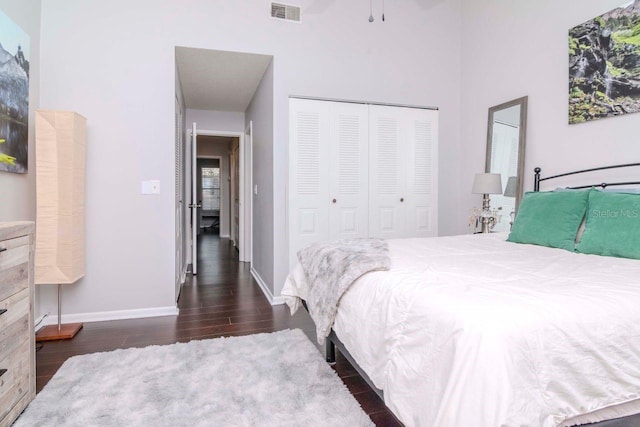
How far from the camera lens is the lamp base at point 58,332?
2650 mm

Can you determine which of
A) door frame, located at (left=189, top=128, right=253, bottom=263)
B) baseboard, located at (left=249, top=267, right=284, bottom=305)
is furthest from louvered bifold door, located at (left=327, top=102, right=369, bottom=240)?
door frame, located at (left=189, top=128, right=253, bottom=263)

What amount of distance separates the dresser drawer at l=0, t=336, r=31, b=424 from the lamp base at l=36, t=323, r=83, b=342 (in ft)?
3.25

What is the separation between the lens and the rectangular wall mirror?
338cm

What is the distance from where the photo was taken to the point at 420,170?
3.98m

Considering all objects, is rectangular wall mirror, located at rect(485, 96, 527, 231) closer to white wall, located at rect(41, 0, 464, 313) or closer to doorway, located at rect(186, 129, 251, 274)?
white wall, located at rect(41, 0, 464, 313)

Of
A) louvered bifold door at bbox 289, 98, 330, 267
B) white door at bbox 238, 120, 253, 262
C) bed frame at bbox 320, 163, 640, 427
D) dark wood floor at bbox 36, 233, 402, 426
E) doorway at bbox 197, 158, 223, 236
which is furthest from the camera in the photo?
doorway at bbox 197, 158, 223, 236

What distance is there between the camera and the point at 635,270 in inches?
64.3

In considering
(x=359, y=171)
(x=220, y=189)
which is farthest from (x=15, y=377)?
(x=220, y=189)

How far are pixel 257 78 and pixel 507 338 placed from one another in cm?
395

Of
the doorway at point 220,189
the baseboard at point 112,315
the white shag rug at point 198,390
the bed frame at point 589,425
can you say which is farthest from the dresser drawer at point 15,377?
the doorway at point 220,189

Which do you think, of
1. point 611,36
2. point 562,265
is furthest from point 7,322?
point 611,36

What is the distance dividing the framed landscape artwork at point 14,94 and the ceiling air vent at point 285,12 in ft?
6.80

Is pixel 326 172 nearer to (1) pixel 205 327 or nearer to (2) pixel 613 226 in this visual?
(1) pixel 205 327
